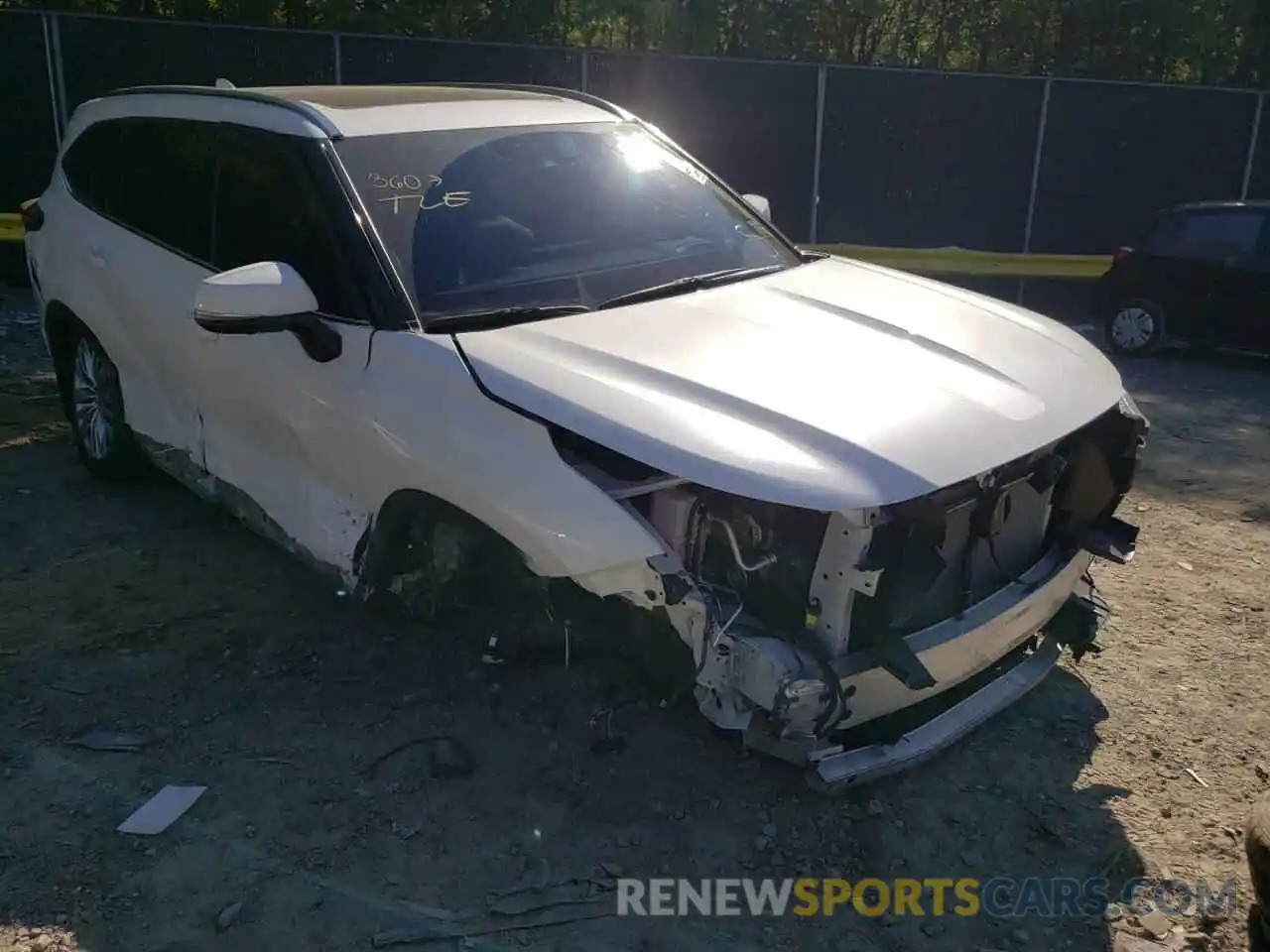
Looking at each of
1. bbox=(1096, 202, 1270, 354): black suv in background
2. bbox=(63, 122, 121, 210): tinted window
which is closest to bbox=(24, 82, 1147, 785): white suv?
bbox=(63, 122, 121, 210): tinted window

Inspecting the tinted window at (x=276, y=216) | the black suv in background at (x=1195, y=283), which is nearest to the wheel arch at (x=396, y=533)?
the tinted window at (x=276, y=216)

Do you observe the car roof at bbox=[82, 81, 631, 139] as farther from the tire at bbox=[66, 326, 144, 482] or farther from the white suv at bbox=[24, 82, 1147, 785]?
the tire at bbox=[66, 326, 144, 482]

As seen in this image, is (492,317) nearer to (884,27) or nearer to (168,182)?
(168,182)

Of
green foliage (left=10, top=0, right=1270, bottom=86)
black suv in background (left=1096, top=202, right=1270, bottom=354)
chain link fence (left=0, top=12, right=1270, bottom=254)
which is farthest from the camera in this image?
green foliage (left=10, top=0, right=1270, bottom=86)

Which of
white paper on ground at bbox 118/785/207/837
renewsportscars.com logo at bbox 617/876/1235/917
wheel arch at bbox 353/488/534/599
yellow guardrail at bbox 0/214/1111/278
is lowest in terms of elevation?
white paper on ground at bbox 118/785/207/837

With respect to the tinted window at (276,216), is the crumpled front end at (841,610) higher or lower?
lower

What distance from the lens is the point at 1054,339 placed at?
397 cm

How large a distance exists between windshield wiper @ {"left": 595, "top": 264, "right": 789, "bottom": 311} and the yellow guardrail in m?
7.90

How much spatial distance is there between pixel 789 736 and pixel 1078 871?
938mm

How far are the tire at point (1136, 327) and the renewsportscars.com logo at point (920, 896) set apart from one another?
8.40 m

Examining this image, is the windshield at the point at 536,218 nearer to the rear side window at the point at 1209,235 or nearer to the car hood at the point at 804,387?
the car hood at the point at 804,387

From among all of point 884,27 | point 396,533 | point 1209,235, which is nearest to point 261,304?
point 396,533

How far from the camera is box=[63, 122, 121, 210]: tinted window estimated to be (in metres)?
5.47

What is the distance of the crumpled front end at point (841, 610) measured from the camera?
299cm
